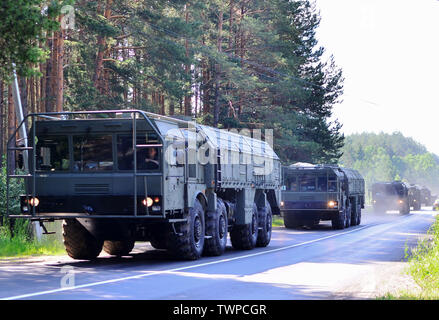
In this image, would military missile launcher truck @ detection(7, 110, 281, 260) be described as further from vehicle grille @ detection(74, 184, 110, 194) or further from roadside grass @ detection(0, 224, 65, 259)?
roadside grass @ detection(0, 224, 65, 259)

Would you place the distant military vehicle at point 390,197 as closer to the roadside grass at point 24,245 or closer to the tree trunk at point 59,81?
the tree trunk at point 59,81

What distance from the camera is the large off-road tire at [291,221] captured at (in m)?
34.8

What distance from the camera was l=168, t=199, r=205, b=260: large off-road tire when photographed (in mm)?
16375

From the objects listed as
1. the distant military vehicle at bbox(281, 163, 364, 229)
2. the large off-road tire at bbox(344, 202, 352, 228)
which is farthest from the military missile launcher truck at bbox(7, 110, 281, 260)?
the large off-road tire at bbox(344, 202, 352, 228)

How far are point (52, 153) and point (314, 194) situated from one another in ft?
62.1

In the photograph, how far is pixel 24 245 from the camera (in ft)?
65.3

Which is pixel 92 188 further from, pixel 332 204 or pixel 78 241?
pixel 332 204

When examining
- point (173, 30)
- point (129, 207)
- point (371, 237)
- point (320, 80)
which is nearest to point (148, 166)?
point (129, 207)

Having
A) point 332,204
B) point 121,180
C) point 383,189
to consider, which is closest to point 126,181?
point 121,180

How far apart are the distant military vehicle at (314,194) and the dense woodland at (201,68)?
7390 millimetres

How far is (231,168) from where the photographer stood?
63.8 feet

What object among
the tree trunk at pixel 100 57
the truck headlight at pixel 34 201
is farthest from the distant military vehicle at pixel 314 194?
the truck headlight at pixel 34 201

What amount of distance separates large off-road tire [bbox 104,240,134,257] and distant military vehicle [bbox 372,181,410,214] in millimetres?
44629

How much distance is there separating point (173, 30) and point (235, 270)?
2298 centimetres
